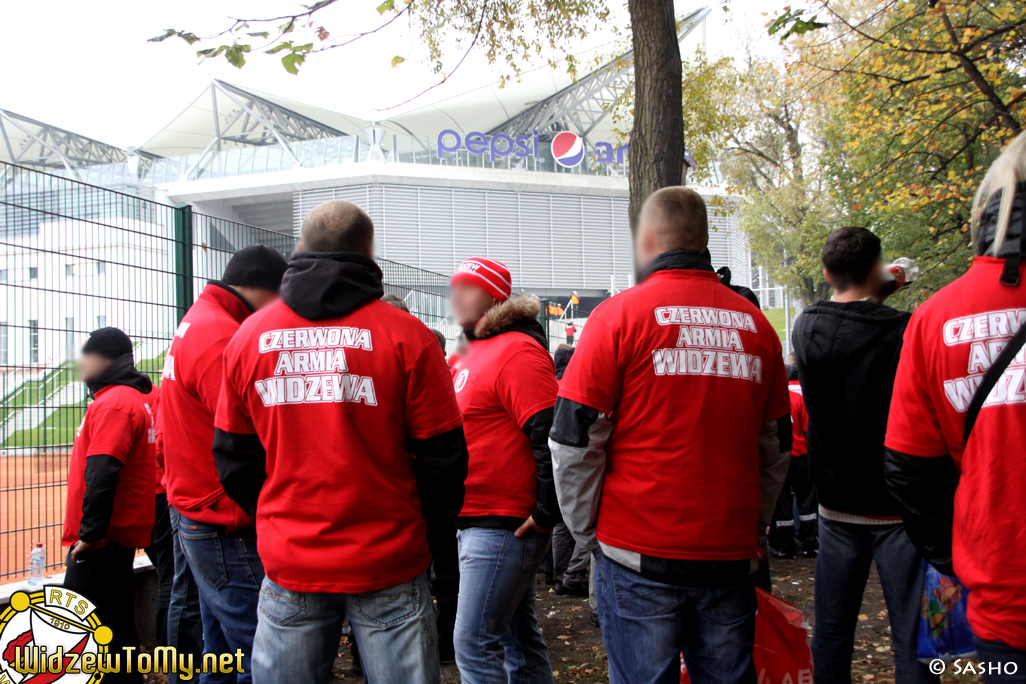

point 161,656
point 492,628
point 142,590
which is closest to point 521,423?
point 492,628

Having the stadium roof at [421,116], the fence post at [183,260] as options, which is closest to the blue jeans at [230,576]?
the fence post at [183,260]

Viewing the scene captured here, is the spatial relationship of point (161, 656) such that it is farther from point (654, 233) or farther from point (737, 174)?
point (737, 174)

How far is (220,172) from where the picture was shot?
123 ft

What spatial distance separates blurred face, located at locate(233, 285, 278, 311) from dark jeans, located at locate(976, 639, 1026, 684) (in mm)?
2796

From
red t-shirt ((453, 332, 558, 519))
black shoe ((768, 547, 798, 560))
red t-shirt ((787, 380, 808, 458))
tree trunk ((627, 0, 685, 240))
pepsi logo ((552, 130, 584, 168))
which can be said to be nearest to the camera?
red t-shirt ((453, 332, 558, 519))

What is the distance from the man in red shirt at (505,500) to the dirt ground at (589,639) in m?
1.33

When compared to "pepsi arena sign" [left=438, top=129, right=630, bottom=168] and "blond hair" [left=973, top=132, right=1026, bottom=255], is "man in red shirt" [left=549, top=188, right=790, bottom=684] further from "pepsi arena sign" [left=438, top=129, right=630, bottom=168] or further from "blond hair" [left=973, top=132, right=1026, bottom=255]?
"pepsi arena sign" [left=438, top=129, right=630, bottom=168]

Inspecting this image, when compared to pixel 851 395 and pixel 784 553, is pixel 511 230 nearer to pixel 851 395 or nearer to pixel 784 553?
pixel 784 553

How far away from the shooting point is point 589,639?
16.3 feet

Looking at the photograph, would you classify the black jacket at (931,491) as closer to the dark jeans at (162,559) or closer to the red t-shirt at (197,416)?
the red t-shirt at (197,416)

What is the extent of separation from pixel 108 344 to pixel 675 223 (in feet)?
10.8

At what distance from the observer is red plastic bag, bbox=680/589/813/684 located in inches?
96.9

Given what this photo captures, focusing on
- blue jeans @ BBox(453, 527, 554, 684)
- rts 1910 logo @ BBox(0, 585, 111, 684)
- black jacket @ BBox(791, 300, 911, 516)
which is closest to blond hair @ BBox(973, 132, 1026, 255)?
black jacket @ BBox(791, 300, 911, 516)

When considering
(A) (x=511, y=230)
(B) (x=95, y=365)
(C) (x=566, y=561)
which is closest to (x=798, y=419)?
(C) (x=566, y=561)
